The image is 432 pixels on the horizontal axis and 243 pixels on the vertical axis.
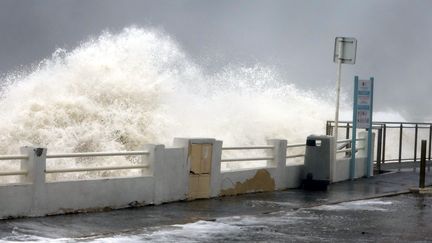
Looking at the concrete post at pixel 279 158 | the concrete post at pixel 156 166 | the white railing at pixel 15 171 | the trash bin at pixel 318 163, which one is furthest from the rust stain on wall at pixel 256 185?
the white railing at pixel 15 171

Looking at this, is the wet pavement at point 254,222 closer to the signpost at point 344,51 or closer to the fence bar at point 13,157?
the fence bar at point 13,157

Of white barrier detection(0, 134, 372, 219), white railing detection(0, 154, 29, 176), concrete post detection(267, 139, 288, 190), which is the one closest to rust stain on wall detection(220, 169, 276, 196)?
white barrier detection(0, 134, 372, 219)

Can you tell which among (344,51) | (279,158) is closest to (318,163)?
(279,158)

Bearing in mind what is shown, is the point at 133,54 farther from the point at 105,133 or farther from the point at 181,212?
the point at 181,212

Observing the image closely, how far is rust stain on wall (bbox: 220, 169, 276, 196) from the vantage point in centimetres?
1612

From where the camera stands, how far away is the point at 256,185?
1673cm

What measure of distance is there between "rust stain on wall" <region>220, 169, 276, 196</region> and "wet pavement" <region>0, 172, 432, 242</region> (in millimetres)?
291

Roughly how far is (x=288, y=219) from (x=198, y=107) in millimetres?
26087

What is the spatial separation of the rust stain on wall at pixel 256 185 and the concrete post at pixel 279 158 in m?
0.24

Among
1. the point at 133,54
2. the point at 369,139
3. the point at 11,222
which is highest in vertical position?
the point at 133,54

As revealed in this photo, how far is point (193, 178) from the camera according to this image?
15086 millimetres

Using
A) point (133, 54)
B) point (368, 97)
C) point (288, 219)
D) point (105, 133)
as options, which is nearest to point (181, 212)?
point (288, 219)

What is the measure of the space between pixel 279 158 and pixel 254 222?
5236 mm

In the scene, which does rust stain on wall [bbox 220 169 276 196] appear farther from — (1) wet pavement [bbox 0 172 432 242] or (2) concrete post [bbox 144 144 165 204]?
(2) concrete post [bbox 144 144 165 204]
